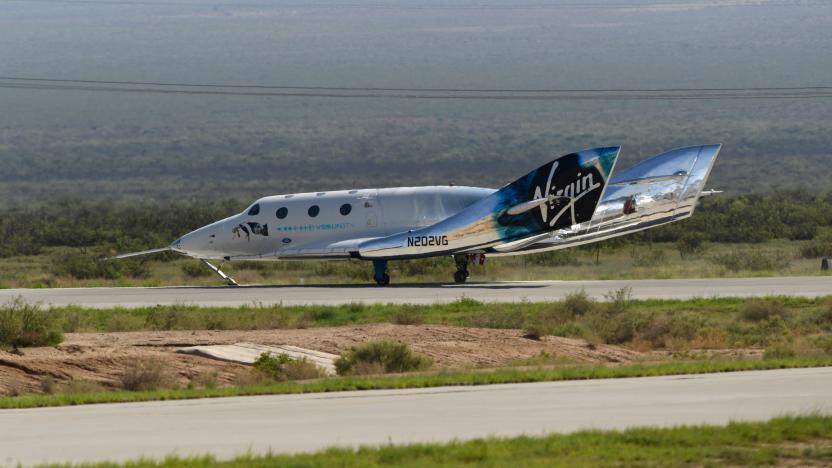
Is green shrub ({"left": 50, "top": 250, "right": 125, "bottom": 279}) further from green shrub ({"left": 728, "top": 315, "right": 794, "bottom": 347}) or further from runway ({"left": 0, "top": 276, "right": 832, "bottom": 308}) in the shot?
green shrub ({"left": 728, "top": 315, "right": 794, "bottom": 347})

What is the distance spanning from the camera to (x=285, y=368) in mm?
21281

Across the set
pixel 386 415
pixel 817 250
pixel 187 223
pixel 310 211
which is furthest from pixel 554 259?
pixel 386 415

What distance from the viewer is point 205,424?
50.5ft

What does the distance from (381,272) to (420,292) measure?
336 centimetres

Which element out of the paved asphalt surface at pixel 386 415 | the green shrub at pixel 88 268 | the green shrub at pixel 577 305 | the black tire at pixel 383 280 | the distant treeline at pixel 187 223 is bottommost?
the paved asphalt surface at pixel 386 415

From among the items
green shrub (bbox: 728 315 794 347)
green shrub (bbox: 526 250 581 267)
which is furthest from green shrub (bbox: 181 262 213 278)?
green shrub (bbox: 728 315 794 347)

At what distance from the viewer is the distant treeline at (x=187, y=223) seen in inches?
2367

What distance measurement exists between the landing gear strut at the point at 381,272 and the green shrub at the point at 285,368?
18.4 metres

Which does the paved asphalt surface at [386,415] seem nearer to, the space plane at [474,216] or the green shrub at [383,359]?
the green shrub at [383,359]

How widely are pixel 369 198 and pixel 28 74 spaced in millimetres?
122532

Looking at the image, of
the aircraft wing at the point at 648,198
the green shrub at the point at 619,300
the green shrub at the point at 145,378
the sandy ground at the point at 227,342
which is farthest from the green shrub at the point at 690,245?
the green shrub at the point at 145,378

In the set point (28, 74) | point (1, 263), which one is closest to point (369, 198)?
point (1, 263)

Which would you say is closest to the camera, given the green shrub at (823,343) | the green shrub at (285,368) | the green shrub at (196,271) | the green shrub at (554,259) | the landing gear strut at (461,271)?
the green shrub at (285,368)

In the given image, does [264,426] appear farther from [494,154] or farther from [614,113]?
[614,113]
